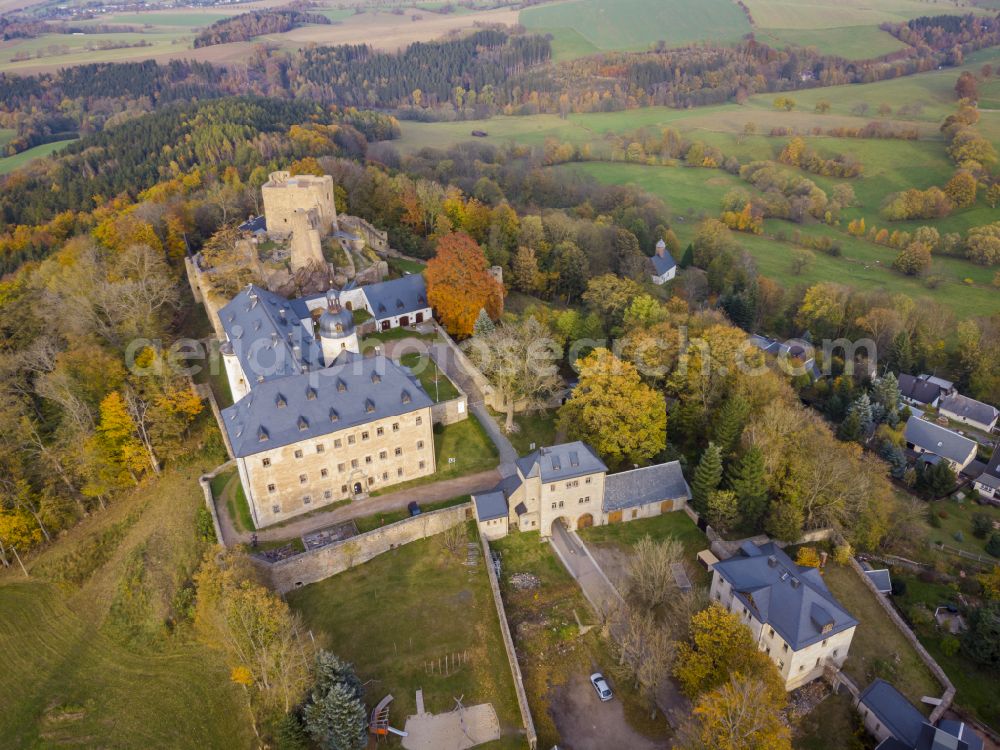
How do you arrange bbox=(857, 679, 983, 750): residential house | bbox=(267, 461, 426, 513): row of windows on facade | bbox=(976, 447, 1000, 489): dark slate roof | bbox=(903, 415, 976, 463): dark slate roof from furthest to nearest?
bbox=(903, 415, 976, 463): dark slate roof < bbox=(976, 447, 1000, 489): dark slate roof < bbox=(267, 461, 426, 513): row of windows on facade < bbox=(857, 679, 983, 750): residential house

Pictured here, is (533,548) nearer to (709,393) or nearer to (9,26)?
(709,393)

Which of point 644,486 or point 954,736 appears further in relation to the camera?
point 644,486

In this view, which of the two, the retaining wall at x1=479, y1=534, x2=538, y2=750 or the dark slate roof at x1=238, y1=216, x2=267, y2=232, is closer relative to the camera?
the retaining wall at x1=479, y1=534, x2=538, y2=750

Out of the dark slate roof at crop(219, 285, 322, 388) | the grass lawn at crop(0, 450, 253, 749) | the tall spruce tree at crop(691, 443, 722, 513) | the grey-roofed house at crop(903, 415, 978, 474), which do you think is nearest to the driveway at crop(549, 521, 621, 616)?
the tall spruce tree at crop(691, 443, 722, 513)

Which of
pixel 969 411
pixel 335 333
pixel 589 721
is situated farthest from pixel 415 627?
pixel 969 411

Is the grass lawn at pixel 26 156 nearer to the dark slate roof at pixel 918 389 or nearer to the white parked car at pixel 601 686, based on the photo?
the white parked car at pixel 601 686

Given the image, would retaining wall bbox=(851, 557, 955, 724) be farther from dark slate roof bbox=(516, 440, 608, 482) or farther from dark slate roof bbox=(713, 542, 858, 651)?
dark slate roof bbox=(516, 440, 608, 482)

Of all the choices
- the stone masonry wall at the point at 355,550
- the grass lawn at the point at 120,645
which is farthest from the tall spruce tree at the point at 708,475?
the grass lawn at the point at 120,645

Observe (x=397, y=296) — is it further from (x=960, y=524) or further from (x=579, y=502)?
(x=960, y=524)
